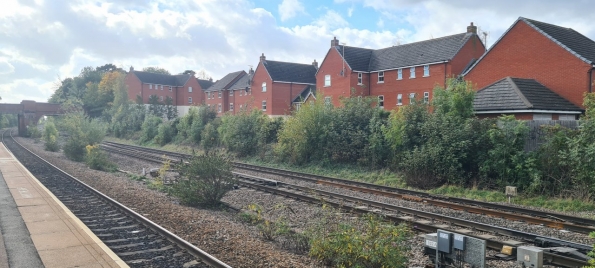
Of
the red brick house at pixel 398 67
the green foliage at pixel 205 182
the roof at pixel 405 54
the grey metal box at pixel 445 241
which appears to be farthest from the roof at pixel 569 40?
the grey metal box at pixel 445 241

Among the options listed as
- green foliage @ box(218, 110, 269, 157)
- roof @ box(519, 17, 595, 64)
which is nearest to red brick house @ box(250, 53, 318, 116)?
green foliage @ box(218, 110, 269, 157)

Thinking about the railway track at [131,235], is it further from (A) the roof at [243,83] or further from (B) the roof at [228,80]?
(B) the roof at [228,80]

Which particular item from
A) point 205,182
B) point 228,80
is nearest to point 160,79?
point 228,80

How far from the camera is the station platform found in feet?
24.3

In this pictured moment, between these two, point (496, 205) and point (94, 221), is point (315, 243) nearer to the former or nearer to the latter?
point (94, 221)

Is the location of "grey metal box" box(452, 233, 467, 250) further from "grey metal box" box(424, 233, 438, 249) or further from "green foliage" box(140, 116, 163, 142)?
"green foliage" box(140, 116, 163, 142)

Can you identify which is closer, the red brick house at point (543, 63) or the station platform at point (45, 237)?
the station platform at point (45, 237)

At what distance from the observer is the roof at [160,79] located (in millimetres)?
80344

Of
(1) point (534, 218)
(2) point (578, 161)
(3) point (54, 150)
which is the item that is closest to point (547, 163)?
(2) point (578, 161)

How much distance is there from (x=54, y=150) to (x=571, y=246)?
1567 inches

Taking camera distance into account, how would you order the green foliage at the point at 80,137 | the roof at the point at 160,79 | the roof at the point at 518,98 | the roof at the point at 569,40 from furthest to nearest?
the roof at the point at 160,79
the green foliage at the point at 80,137
the roof at the point at 569,40
the roof at the point at 518,98

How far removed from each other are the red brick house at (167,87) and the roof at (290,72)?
29118 millimetres

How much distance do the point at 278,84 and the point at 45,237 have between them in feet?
142

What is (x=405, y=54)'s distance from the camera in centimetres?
3984
